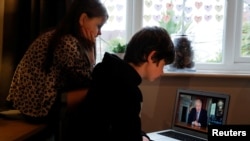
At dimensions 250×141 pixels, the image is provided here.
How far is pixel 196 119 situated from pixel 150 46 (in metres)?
0.71

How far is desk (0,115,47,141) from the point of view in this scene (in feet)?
4.57

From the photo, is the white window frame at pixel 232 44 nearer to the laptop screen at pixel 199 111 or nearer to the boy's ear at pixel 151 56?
the laptop screen at pixel 199 111

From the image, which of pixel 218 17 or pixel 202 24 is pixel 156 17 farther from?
pixel 218 17

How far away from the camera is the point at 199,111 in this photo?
5.85 ft

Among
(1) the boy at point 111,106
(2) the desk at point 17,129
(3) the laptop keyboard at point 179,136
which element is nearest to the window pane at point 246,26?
(3) the laptop keyboard at point 179,136

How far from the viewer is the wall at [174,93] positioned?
6.81ft

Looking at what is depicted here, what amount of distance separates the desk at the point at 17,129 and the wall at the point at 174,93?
0.84 meters

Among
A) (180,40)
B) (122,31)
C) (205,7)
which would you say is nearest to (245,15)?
(205,7)

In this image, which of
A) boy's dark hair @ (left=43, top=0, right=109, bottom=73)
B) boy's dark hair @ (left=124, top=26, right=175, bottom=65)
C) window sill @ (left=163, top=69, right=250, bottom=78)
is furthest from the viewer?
window sill @ (left=163, top=69, right=250, bottom=78)

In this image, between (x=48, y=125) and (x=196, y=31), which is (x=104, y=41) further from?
(x=48, y=125)

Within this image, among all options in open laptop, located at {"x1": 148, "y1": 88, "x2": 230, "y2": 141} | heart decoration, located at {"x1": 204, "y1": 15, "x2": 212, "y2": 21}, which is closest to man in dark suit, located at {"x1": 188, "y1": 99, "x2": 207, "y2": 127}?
open laptop, located at {"x1": 148, "y1": 88, "x2": 230, "y2": 141}

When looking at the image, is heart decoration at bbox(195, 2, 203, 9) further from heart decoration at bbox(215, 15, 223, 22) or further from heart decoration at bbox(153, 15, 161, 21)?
heart decoration at bbox(153, 15, 161, 21)

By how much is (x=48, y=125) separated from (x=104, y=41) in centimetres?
101

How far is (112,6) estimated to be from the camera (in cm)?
243
